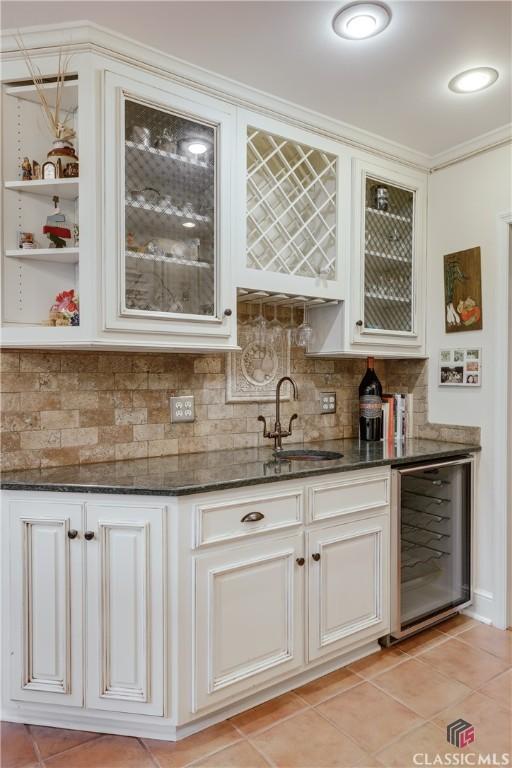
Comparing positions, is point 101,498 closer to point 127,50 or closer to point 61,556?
point 61,556

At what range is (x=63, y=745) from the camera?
1.68 metres

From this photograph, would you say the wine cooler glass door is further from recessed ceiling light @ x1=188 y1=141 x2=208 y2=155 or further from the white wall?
recessed ceiling light @ x1=188 y1=141 x2=208 y2=155

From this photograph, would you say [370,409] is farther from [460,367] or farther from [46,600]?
[46,600]

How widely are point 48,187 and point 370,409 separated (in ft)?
6.35

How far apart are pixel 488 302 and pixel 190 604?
6.73 ft

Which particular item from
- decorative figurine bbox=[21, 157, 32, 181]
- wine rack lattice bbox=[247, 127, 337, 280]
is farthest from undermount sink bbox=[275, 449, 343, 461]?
decorative figurine bbox=[21, 157, 32, 181]

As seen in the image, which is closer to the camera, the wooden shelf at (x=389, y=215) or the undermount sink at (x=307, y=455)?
the undermount sink at (x=307, y=455)

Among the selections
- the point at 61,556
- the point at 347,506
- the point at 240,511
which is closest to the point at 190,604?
the point at 240,511

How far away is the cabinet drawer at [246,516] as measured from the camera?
67.8 inches

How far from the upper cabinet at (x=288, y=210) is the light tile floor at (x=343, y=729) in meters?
1.72

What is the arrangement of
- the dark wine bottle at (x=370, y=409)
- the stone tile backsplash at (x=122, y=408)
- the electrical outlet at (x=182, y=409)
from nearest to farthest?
the stone tile backsplash at (x=122, y=408)
the electrical outlet at (x=182, y=409)
the dark wine bottle at (x=370, y=409)

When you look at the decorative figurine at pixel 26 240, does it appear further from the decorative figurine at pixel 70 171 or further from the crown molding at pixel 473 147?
the crown molding at pixel 473 147

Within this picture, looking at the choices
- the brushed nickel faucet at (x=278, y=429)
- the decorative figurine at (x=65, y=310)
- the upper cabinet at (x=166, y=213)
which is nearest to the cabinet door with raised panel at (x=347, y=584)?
the brushed nickel faucet at (x=278, y=429)

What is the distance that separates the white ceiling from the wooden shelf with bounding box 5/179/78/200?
1.72 feet
